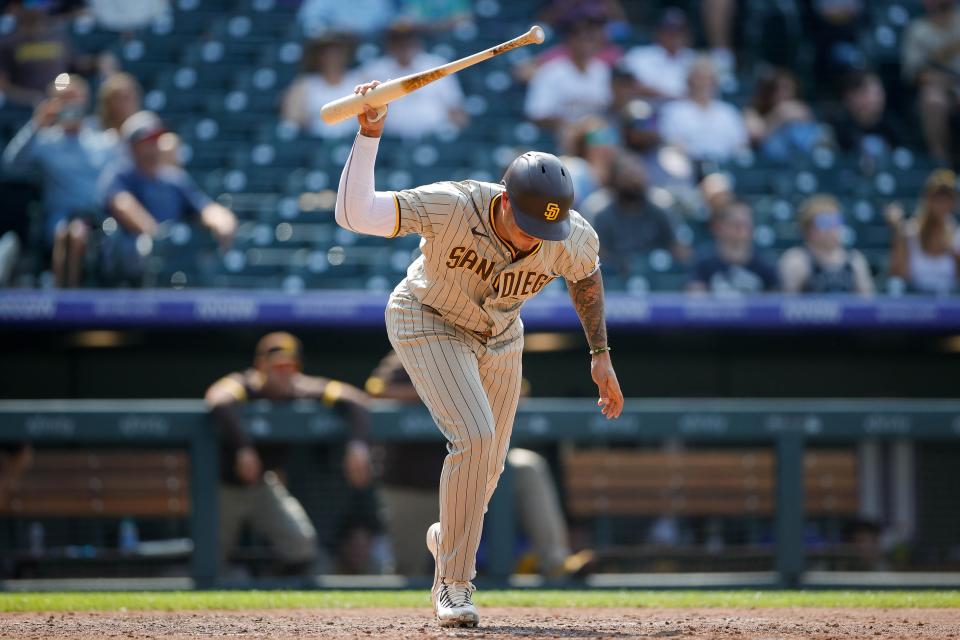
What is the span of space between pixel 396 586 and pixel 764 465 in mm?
2119

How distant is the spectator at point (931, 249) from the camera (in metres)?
9.04

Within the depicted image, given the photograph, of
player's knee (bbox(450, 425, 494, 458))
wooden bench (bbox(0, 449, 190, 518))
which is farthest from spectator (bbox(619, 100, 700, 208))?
player's knee (bbox(450, 425, 494, 458))

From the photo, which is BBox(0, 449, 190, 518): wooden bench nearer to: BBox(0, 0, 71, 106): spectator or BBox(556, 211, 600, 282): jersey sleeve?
BBox(556, 211, 600, 282): jersey sleeve

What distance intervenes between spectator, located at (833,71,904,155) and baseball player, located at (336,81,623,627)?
7.31 meters

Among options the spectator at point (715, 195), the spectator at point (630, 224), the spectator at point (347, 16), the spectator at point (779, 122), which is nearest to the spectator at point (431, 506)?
the spectator at point (630, 224)

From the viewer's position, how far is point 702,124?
409 inches

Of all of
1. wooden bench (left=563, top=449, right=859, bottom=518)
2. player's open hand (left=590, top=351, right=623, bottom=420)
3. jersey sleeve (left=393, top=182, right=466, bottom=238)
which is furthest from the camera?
wooden bench (left=563, top=449, right=859, bottom=518)

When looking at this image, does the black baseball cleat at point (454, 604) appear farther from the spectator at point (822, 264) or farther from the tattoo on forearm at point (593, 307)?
the spectator at point (822, 264)

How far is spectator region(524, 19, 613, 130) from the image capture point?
10.3 meters

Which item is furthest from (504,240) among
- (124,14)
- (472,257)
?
(124,14)

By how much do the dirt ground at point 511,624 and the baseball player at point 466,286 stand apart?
0.26m

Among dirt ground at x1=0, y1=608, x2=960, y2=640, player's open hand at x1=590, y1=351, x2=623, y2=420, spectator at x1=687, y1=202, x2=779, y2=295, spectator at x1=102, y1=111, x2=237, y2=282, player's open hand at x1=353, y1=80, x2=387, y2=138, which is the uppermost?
spectator at x1=102, y1=111, x2=237, y2=282

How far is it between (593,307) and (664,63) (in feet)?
22.7

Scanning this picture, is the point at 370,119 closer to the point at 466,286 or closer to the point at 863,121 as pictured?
the point at 466,286
